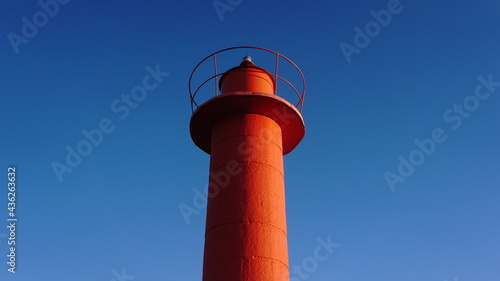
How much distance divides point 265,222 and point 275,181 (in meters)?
0.84

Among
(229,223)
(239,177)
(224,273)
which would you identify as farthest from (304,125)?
(224,273)

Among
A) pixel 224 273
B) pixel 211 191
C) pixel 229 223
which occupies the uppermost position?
pixel 211 191

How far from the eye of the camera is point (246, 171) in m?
7.30

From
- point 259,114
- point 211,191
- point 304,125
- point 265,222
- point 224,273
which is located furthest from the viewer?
point 304,125

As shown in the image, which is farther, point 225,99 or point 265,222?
point 225,99

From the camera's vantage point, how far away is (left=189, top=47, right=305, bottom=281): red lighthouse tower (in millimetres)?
6594

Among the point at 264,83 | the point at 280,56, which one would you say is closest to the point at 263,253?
the point at 264,83

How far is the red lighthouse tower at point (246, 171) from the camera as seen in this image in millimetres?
6594

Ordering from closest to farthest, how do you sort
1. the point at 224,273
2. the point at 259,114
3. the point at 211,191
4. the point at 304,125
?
the point at 224,273 < the point at 211,191 < the point at 259,114 < the point at 304,125

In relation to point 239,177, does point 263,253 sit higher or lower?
lower

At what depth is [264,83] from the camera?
870cm

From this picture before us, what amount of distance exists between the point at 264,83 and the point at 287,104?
2.70ft

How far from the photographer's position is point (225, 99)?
25.6 feet

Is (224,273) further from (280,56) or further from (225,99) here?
(280,56)
